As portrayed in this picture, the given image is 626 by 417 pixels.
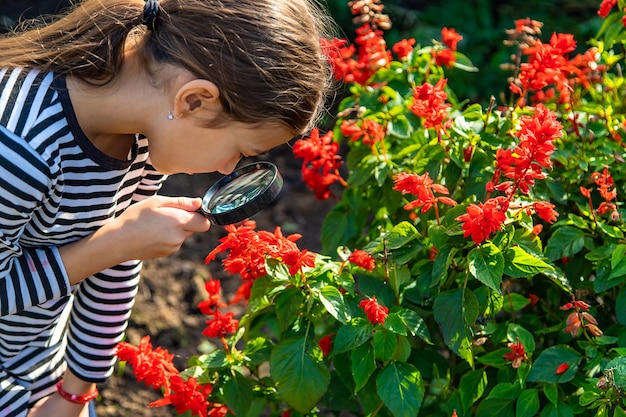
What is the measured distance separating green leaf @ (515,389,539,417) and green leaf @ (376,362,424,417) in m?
0.20

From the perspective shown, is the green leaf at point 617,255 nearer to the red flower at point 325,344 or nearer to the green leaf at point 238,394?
the red flower at point 325,344

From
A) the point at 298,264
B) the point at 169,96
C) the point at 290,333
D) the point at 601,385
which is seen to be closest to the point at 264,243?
the point at 298,264

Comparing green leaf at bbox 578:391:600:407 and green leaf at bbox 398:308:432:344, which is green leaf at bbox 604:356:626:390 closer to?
green leaf at bbox 578:391:600:407

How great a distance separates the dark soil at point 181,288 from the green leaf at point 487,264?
52.4 inches

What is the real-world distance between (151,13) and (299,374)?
802 millimetres

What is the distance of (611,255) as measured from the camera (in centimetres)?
193

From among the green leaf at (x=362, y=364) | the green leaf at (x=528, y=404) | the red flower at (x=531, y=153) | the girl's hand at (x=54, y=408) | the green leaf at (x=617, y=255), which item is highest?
the red flower at (x=531, y=153)

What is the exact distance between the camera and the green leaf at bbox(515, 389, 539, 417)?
1854 mm

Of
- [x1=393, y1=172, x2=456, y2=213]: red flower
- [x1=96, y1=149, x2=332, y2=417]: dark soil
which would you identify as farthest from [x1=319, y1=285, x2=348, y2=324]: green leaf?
[x1=96, y1=149, x2=332, y2=417]: dark soil

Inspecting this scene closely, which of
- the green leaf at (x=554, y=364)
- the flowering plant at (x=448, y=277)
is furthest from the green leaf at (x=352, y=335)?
the green leaf at (x=554, y=364)

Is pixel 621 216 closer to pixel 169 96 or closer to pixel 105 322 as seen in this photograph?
pixel 169 96

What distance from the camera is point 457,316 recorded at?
6.07 feet

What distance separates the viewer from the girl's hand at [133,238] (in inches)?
72.8

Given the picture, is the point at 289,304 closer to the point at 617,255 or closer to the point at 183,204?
the point at 183,204
